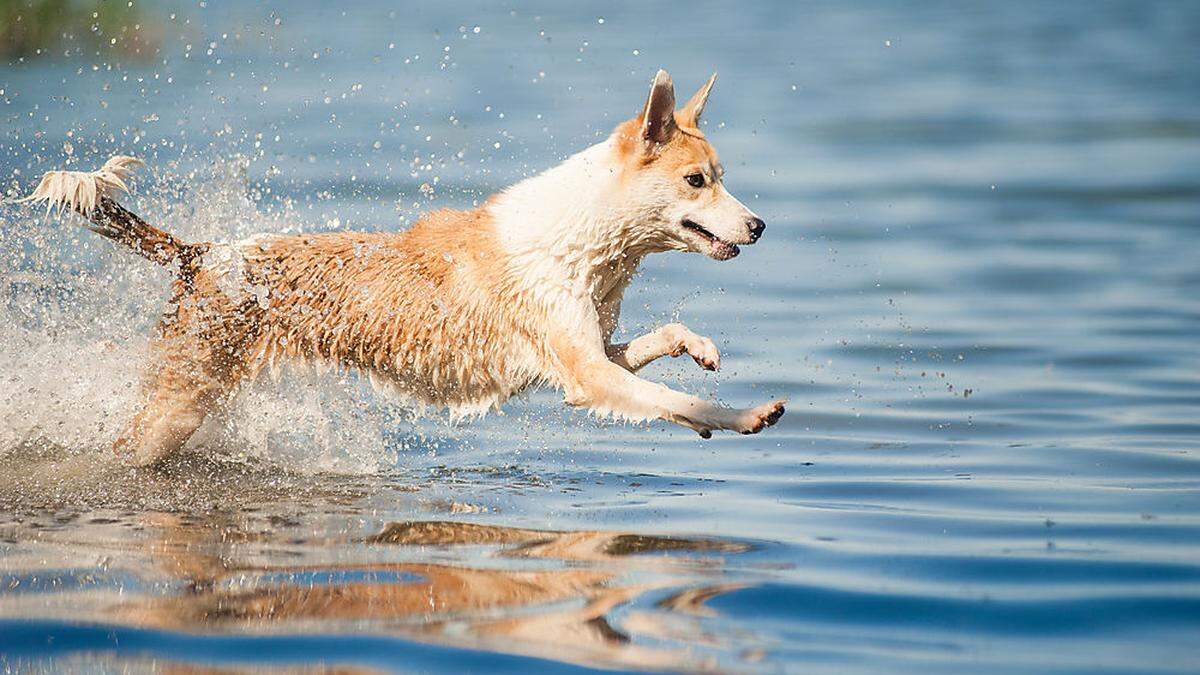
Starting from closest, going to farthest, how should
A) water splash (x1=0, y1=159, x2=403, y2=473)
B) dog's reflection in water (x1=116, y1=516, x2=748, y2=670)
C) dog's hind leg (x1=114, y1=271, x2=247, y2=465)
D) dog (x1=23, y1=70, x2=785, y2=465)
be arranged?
1. dog's reflection in water (x1=116, y1=516, x2=748, y2=670)
2. dog (x1=23, y1=70, x2=785, y2=465)
3. dog's hind leg (x1=114, y1=271, x2=247, y2=465)
4. water splash (x1=0, y1=159, x2=403, y2=473)

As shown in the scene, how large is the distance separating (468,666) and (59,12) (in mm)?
21269

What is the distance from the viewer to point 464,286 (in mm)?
8258

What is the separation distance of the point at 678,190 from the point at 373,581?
8.56 feet

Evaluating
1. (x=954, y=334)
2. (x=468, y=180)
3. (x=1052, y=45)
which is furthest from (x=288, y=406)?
(x=1052, y=45)

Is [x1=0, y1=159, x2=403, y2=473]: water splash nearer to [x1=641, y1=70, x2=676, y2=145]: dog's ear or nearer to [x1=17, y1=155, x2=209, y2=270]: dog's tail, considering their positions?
[x1=17, y1=155, x2=209, y2=270]: dog's tail

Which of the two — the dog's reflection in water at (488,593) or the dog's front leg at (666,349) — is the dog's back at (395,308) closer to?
the dog's front leg at (666,349)

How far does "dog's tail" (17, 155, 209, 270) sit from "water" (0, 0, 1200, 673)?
255 millimetres

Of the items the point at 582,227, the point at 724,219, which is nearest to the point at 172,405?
the point at 582,227

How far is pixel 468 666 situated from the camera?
17.5ft

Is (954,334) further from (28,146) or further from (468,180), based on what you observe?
(28,146)

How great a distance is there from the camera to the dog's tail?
7.99 meters

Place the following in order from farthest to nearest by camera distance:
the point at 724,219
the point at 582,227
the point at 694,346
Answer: the point at 694,346, the point at 582,227, the point at 724,219

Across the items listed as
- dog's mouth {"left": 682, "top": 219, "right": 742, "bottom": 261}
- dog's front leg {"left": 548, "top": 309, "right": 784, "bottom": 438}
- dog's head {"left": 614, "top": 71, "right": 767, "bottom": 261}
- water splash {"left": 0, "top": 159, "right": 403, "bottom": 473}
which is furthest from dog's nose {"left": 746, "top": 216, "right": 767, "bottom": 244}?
water splash {"left": 0, "top": 159, "right": 403, "bottom": 473}

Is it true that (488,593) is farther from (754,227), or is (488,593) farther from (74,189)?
(74,189)
